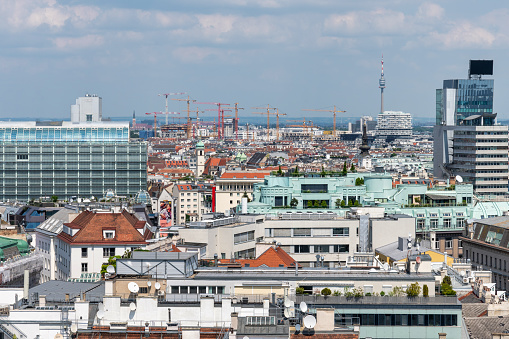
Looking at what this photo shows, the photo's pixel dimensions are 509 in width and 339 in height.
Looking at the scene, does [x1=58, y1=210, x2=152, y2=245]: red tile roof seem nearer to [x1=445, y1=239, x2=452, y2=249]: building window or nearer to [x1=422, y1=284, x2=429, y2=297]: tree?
[x1=445, y1=239, x2=452, y2=249]: building window

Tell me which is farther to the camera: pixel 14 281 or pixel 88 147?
pixel 88 147

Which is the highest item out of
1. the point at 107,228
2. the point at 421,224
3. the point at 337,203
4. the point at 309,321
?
the point at 337,203

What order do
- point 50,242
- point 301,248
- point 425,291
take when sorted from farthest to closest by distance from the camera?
point 50,242
point 301,248
point 425,291

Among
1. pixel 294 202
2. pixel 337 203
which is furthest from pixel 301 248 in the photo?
pixel 337 203

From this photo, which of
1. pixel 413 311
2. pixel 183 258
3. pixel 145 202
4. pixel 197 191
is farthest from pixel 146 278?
pixel 197 191

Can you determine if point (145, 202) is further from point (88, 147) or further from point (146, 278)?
point (146, 278)

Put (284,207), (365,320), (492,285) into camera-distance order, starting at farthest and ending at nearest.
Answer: (284,207) < (492,285) < (365,320)

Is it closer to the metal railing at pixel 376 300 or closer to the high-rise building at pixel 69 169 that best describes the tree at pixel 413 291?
the metal railing at pixel 376 300

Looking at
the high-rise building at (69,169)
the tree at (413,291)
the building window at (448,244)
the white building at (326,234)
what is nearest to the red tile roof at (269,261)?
the white building at (326,234)

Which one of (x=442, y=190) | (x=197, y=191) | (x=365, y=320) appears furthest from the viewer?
(x=197, y=191)

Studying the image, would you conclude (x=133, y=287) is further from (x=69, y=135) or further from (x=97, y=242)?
(x=69, y=135)
